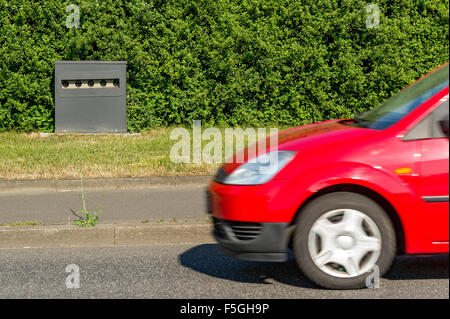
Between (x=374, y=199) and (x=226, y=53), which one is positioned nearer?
(x=374, y=199)

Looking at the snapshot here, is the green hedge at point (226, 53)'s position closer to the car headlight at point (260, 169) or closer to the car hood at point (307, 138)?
the car hood at point (307, 138)

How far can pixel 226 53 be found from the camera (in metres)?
12.3

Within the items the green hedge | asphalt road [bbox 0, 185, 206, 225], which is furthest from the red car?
the green hedge

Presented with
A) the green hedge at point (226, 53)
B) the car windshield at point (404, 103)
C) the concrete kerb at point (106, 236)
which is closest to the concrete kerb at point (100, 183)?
the concrete kerb at point (106, 236)

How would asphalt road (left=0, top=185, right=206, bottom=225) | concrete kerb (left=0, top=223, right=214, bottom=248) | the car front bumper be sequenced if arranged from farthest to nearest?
asphalt road (left=0, top=185, right=206, bottom=225) < concrete kerb (left=0, top=223, right=214, bottom=248) < the car front bumper

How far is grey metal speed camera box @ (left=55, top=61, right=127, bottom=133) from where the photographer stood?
11922mm

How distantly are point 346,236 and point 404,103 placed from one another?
1102mm

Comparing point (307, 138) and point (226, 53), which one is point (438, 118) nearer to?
point (307, 138)

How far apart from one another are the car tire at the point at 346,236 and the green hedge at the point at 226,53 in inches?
324

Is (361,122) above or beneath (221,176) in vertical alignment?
above

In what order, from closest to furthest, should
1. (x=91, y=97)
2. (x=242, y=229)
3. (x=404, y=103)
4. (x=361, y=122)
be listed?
(x=242, y=229), (x=404, y=103), (x=361, y=122), (x=91, y=97)

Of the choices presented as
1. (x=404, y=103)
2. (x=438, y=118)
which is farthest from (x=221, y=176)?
(x=438, y=118)

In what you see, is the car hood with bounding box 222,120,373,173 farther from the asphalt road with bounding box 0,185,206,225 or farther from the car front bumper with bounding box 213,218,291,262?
the asphalt road with bounding box 0,185,206,225

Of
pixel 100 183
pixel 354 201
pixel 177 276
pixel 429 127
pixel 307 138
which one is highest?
pixel 429 127
